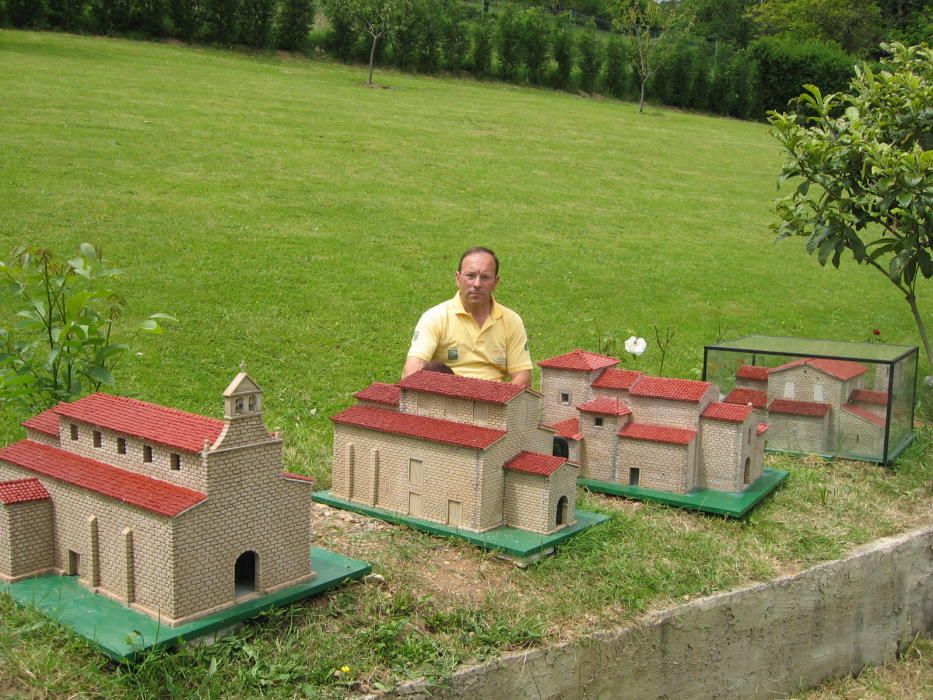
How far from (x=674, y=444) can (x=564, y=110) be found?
2961 cm

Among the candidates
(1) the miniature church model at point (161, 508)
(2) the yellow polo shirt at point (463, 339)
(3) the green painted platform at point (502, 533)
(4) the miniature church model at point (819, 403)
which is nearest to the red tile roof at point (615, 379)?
(2) the yellow polo shirt at point (463, 339)

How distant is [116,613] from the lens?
4.13 m

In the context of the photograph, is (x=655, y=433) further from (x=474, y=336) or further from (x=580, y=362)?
(x=474, y=336)

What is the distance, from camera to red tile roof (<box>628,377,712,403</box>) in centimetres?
672

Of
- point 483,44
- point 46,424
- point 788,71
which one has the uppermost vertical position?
point 788,71

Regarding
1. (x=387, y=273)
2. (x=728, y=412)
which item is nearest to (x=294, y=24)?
(x=387, y=273)

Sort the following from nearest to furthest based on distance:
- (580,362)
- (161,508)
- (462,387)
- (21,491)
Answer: (161,508), (21,491), (462,387), (580,362)

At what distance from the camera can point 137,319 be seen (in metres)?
10.8

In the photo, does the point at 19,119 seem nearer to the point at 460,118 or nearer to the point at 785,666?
the point at 460,118

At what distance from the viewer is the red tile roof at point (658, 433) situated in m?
6.68

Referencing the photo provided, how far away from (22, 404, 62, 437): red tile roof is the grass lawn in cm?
105

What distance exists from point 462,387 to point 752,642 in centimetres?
226

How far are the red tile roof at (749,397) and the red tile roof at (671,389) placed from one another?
125cm

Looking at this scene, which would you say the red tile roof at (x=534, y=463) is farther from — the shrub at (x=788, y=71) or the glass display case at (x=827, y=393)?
the shrub at (x=788, y=71)
